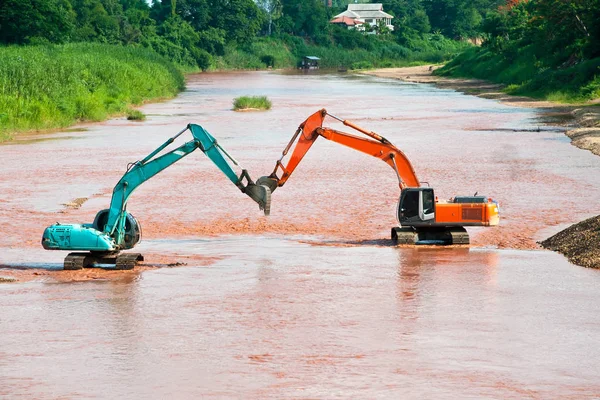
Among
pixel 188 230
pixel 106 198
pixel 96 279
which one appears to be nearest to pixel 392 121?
pixel 106 198

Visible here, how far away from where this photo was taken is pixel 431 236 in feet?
61.4

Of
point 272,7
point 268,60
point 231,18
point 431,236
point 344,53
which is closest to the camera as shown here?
point 431,236

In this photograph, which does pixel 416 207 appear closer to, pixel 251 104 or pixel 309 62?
pixel 251 104

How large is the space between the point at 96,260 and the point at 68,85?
32875 millimetres

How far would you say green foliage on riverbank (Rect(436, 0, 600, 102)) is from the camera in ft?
186

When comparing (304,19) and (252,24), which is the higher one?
(304,19)

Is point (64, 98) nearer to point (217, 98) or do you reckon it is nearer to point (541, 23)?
point (217, 98)

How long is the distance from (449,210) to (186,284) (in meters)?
4.83

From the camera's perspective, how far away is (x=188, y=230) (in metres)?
20.4

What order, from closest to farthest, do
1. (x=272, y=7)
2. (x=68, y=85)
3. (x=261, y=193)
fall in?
(x=261, y=193), (x=68, y=85), (x=272, y=7)

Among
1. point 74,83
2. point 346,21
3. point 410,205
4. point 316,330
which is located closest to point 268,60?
point 346,21

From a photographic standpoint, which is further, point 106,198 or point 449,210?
point 106,198

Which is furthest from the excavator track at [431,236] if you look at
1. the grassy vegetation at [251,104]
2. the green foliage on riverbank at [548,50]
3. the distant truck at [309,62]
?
the distant truck at [309,62]

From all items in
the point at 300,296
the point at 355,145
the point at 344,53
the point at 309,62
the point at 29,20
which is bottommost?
the point at 300,296
